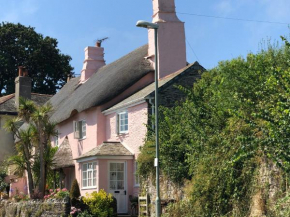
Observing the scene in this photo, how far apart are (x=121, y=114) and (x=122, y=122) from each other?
41cm

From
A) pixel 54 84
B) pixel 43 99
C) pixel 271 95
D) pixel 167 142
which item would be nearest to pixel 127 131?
pixel 167 142

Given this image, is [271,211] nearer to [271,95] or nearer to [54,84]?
[271,95]

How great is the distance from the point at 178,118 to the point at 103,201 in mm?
5008

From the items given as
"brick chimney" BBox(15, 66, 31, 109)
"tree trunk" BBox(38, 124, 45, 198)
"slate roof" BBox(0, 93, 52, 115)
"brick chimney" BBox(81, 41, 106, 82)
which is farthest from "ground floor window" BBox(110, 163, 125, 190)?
"brick chimney" BBox(15, 66, 31, 109)

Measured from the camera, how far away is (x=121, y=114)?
26234 mm

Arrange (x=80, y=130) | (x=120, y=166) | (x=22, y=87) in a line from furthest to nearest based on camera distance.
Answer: (x=22, y=87)
(x=80, y=130)
(x=120, y=166)

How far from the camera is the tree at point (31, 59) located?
5438 centimetres

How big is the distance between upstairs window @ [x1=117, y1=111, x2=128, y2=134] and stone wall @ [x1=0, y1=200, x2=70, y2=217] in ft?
18.1

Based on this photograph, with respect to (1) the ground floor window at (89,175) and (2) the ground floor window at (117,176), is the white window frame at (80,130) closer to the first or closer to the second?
(1) the ground floor window at (89,175)

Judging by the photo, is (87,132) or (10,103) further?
(10,103)

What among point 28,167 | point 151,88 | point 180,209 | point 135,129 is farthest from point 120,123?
point 180,209

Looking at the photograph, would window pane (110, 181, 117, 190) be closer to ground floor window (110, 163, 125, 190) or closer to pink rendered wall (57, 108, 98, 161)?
ground floor window (110, 163, 125, 190)

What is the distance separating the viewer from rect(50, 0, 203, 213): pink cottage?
24672 millimetres

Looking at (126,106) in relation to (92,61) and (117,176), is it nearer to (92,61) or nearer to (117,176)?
(117,176)
